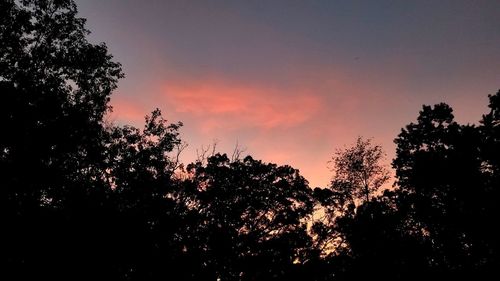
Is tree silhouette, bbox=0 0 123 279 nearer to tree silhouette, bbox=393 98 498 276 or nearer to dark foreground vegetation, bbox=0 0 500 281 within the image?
dark foreground vegetation, bbox=0 0 500 281

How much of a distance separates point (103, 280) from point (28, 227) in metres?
5.24

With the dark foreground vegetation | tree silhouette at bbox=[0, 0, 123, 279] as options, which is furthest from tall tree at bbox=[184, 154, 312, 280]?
tree silhouette at bbox=[0, 0, 123, 279]

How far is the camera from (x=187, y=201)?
2525 centimetres

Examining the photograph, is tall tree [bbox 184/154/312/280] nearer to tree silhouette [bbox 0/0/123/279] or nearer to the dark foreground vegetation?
the dark foreground vegetation

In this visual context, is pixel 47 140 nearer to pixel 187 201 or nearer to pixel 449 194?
pixel 187 201

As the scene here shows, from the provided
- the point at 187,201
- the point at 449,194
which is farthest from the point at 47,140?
the point at 449,194

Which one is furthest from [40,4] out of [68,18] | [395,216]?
[395,216]

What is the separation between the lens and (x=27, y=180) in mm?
16516

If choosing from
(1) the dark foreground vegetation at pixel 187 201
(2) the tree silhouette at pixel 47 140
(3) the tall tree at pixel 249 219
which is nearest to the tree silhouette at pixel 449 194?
(1) the dark foreground vegetation at pixel 187 201

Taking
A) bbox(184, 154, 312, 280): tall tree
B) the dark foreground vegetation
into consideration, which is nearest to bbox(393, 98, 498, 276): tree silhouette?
the dark foreground vegetation

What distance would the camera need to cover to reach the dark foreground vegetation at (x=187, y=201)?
54.0 ft

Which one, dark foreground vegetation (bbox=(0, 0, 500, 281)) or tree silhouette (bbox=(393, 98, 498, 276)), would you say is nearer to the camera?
dark foreground vegetation (bbox=(0, 0, 500, 281))

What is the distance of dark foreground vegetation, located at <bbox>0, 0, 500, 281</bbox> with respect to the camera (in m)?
16.5

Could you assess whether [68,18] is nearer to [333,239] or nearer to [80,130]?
[80,130]
